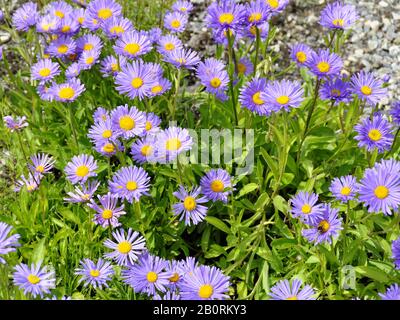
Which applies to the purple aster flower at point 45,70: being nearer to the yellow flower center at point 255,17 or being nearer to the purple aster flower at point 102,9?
the purple aster flower at point 102,9

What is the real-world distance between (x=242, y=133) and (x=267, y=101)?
→ 19.3 inches

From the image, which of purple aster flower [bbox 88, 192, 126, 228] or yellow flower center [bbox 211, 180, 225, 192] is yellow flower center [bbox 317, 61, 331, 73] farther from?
purple aster flower [bbox 88, 192, 126, 228]

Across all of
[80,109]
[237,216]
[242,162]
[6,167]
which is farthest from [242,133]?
[6,167]

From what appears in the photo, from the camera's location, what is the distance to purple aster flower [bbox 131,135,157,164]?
2807 millimetres

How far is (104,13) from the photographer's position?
335 centimetres

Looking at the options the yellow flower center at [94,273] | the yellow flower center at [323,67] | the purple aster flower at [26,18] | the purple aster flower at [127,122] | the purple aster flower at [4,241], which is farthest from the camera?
the purple aster flower at [26,18]

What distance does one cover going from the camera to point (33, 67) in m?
3.22

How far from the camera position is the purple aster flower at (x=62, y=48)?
325cm

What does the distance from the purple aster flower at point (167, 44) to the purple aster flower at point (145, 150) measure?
592 mm

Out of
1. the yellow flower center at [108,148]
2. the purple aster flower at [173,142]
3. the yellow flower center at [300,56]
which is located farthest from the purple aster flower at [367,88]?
the yellow flower center at [108,148]

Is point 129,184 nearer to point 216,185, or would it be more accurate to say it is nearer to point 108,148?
point 108,148

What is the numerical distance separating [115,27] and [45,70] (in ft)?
1.39


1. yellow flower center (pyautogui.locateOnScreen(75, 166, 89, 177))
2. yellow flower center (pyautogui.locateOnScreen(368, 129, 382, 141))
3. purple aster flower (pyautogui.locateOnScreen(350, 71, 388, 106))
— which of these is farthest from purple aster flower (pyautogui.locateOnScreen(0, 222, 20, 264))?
purple aster flower (pyautogui.locateOnScreen(350, 71, 388, 106))
